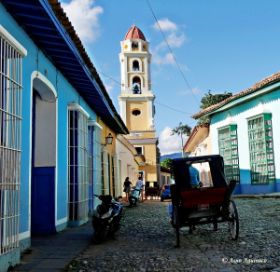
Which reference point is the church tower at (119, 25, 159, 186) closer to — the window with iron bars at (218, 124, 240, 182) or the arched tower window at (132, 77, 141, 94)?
the arched tower window at (132, 77, 141, 94)

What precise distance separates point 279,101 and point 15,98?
10.9 metres

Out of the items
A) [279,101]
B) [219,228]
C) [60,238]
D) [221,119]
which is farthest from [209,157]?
[221,119]

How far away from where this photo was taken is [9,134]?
546 centimetres

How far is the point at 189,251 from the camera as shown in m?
6.28

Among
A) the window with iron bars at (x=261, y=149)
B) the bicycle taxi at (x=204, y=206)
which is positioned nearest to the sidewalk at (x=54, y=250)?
the bicycle taxi at (x=204, y=206)

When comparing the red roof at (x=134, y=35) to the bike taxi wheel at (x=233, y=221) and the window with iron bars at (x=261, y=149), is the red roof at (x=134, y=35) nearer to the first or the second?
the window with iron bars at (x=261, y=149)

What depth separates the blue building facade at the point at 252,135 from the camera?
14938 mm

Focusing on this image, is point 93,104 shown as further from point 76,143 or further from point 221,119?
point 221,119

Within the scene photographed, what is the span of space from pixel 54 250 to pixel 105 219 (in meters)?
1.32

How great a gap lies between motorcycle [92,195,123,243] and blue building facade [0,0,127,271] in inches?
45.5

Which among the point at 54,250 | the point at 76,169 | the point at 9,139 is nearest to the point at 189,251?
the point at 54,250

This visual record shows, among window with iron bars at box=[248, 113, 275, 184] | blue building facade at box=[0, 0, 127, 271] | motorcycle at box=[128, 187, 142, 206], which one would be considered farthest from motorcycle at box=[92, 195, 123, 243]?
motorcycle at box=[128, 187, 142, 206]

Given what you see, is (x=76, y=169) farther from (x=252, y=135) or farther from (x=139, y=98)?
(x=139, y=98)

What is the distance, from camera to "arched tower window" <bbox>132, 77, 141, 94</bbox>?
129 ft
